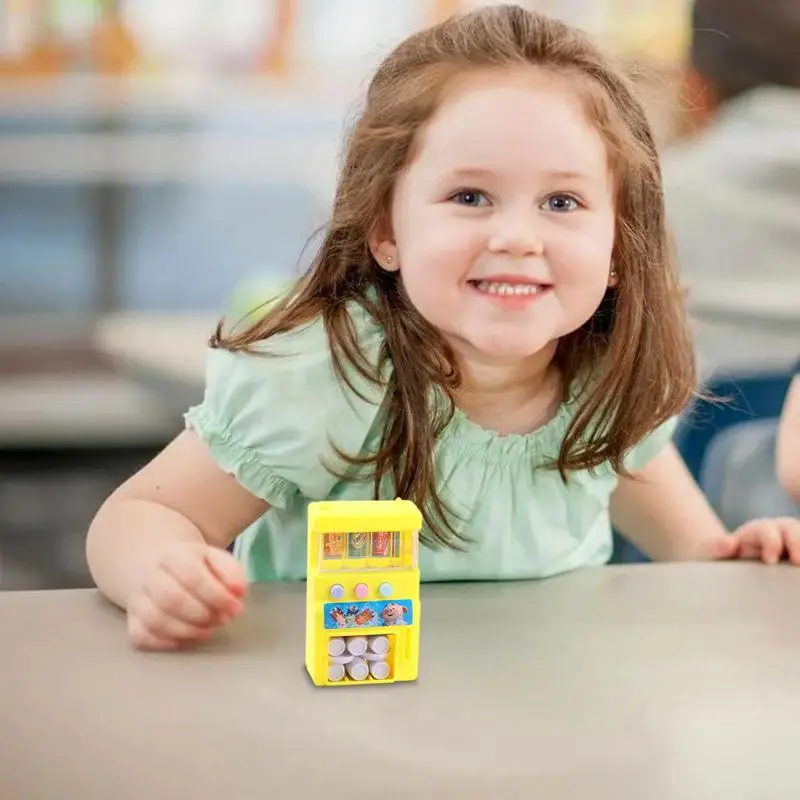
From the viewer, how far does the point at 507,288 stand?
2.48 ft

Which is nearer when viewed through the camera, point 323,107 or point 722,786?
point 722,786

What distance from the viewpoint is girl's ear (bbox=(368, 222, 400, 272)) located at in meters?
0.83

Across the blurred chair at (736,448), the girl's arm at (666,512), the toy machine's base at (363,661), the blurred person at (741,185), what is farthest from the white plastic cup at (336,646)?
the blurred person at (741,185)

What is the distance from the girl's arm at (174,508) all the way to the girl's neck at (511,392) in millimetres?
152

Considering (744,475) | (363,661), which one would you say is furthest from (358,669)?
(744,475)

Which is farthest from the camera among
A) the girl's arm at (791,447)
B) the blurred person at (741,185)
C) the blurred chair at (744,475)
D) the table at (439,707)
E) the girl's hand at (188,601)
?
the blurred person at (741,185)

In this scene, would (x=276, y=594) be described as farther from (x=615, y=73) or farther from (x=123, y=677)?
(x=615, y=73)

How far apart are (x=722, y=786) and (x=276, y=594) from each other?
11.7 inches

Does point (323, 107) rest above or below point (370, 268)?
above

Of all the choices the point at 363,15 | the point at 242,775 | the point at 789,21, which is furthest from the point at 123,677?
the point at 363,15

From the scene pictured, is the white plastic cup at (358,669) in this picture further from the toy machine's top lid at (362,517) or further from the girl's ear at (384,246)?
the girl's ear at (384,246)

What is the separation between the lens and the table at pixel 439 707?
0.56 metres

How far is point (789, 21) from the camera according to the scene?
74.0 inches

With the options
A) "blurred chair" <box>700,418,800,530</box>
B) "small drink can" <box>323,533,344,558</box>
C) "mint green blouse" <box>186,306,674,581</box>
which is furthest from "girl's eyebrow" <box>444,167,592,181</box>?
"blurred chair" <box>700,418,800,530</box>
